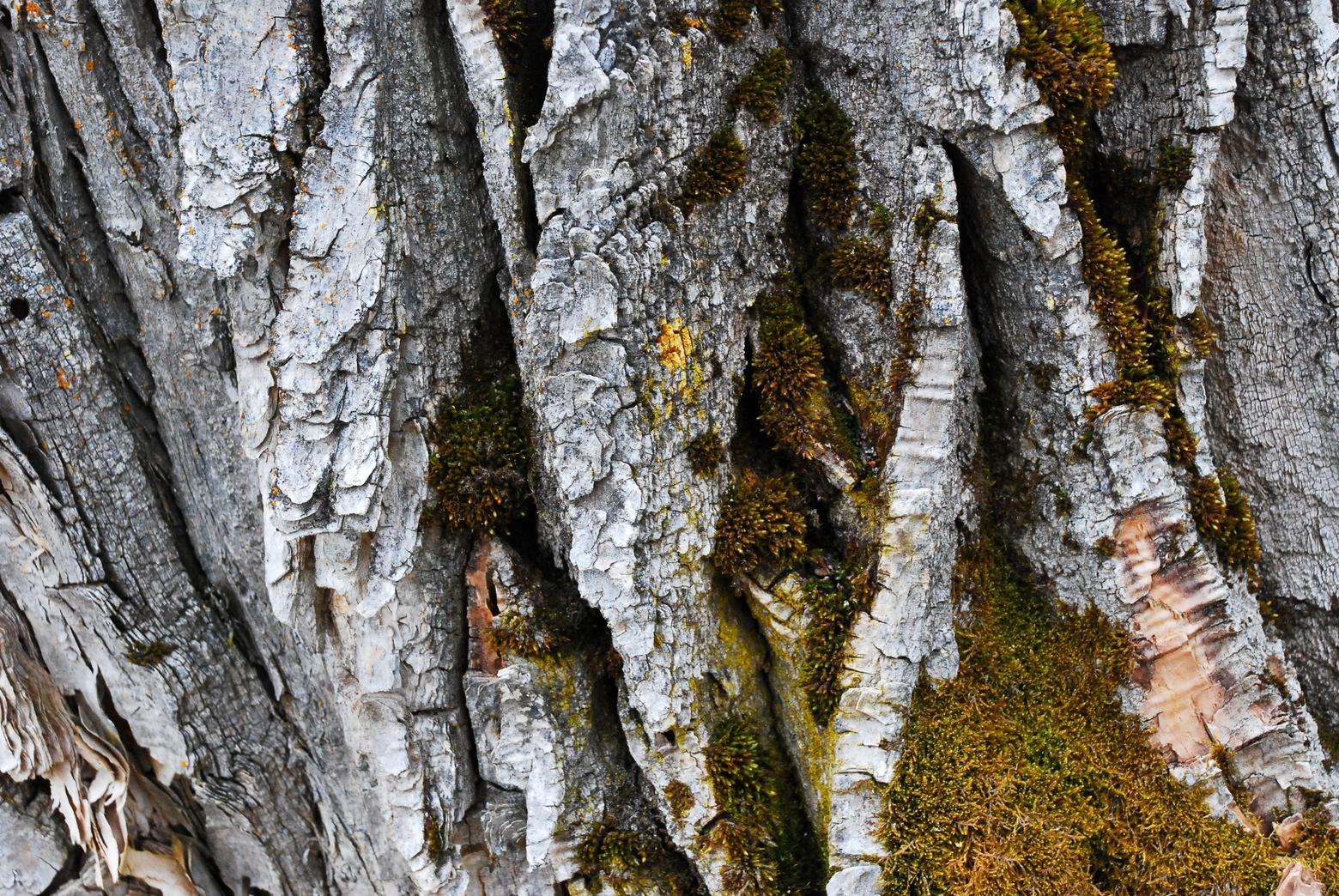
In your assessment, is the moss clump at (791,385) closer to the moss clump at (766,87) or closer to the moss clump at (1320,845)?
the moss clump at (766,87)

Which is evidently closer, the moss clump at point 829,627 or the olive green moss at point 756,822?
the moss clump at point 829,627

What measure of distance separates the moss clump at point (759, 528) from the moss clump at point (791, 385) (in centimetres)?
37

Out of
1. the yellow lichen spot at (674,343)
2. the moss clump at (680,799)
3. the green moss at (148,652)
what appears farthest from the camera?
the green moss at (148,652)

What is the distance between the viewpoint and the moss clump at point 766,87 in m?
6.14

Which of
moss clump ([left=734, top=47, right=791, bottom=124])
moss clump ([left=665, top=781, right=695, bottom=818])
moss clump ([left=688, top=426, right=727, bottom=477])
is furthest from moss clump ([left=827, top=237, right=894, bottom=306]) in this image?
moss clump ([left=665, top=781, right=695, bottom=818])

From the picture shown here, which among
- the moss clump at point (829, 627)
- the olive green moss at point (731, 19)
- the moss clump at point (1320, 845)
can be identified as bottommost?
the moss clump at point (1320, 845)

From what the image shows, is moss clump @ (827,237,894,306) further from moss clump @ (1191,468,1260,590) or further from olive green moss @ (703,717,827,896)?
olive green moss @ (703,717,827,896)

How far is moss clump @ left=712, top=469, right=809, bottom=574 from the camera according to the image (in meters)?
6.23

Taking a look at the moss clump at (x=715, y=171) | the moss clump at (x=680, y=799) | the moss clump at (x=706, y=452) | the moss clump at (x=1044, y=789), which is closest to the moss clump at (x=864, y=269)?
the moss clump at (x=715, y=171)

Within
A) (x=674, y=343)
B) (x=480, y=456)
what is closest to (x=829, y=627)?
(x=674, y=343)

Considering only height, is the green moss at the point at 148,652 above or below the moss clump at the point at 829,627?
above

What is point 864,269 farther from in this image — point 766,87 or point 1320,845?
point 1320,845

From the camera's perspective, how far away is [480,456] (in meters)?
6.39

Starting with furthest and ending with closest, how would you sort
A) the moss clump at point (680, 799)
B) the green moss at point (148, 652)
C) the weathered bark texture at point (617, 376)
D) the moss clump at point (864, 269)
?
the green moss at point (148, 652) → the moss clump at point (680, 799) → the moss clump at point (864, 269) → the weathered bark texture at point (617, 376)
